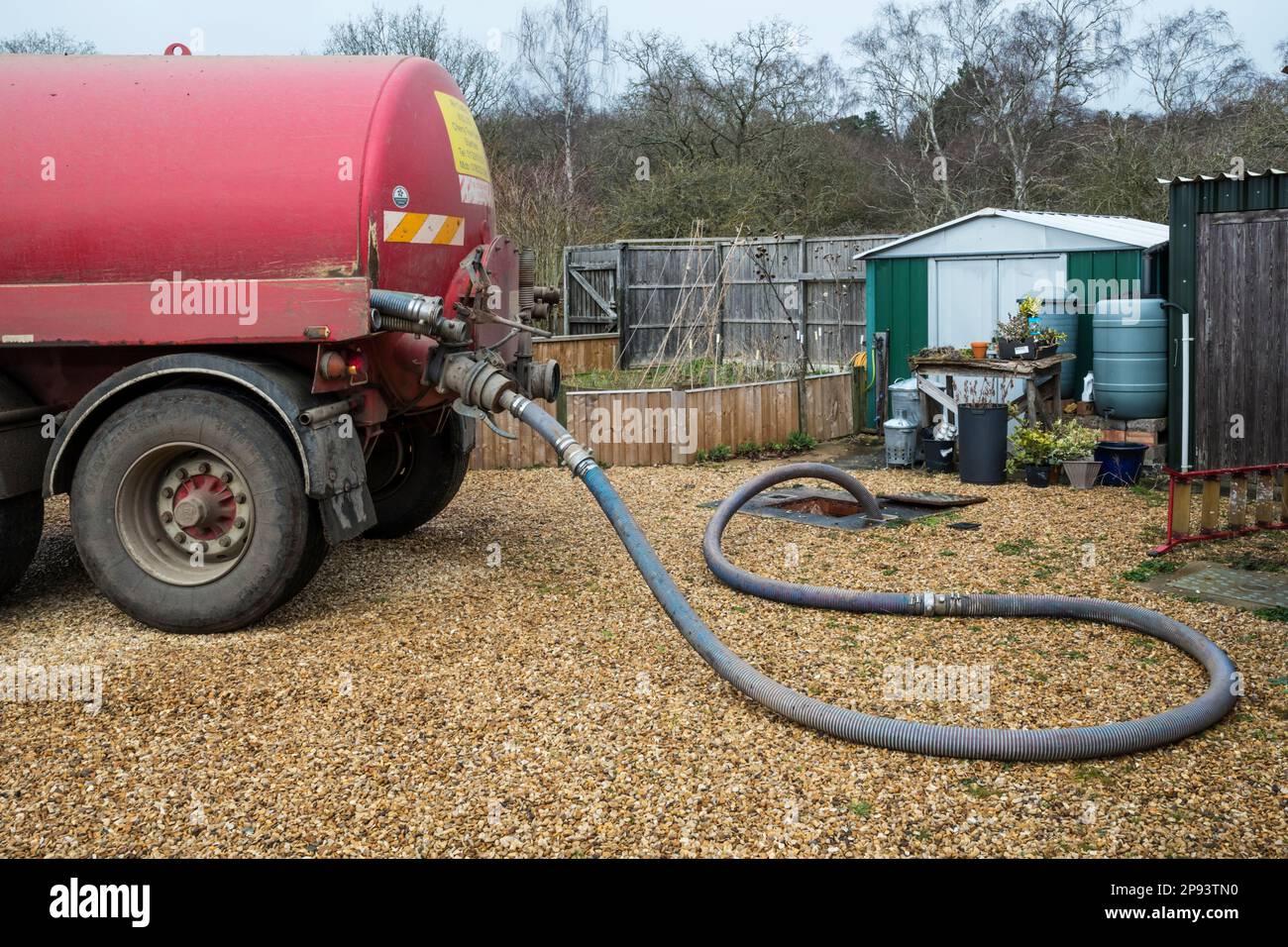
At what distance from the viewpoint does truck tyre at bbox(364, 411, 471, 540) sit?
820 cm

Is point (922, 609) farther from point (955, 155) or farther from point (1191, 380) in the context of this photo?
point (955, 155)

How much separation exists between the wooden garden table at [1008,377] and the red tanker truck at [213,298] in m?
6.56

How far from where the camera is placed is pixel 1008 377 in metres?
11.4

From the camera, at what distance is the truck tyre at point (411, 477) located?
26.9 feet

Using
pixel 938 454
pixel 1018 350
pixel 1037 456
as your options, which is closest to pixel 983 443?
pixel 1037 456

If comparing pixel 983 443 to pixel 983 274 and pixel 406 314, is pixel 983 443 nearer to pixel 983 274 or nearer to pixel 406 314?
pixel 983 274

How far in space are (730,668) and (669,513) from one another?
175 inches

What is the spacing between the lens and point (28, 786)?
4367 millimetres

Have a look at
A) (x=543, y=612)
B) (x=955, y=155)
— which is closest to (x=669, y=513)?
(x=543, y=612)

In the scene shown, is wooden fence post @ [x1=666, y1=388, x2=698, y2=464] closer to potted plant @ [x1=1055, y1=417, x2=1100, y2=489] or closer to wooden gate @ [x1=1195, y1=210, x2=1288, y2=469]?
potted plant @ [x1=1055, y1=417, x2=1100, y2=489]

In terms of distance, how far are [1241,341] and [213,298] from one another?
27.8 feet

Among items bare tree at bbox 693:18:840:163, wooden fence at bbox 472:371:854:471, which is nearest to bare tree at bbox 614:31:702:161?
bare tree at bbox 693:18:840:163

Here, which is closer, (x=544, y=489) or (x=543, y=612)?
(x=543, y=612)

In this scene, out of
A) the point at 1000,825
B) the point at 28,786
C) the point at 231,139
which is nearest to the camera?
the point at 1000,825
